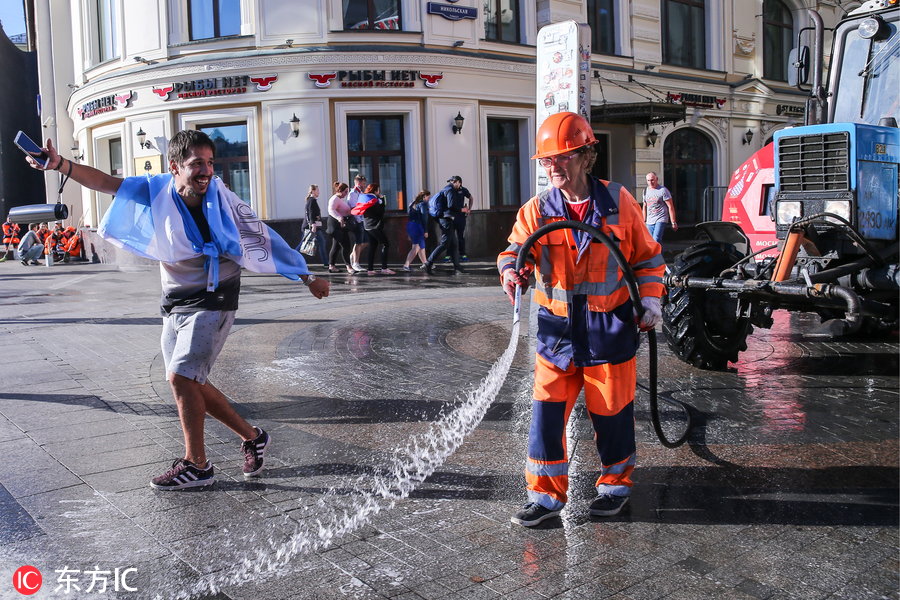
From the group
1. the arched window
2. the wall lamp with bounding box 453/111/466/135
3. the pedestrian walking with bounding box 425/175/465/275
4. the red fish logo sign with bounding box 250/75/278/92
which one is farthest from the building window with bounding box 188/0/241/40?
the arched window

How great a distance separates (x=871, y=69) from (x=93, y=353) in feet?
24.4

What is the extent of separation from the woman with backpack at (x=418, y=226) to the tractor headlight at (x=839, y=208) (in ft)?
40.1

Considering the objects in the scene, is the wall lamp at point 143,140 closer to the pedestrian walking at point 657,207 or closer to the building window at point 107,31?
the building window at point 107,31

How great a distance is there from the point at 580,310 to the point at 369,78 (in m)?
16.5

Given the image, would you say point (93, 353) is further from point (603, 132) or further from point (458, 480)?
point (603, 132)

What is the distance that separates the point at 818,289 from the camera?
17.2 ft

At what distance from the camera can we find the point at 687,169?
82.6 ft

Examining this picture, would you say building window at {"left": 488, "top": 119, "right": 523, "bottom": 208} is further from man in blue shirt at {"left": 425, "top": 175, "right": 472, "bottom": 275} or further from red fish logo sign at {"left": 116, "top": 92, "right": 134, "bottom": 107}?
red fish logo sign at {"left": 116, "top": 92, "right": 134, "bottom": 107}

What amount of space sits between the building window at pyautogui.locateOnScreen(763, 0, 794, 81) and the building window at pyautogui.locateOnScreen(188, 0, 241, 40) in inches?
640

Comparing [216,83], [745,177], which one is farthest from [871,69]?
[216,83]

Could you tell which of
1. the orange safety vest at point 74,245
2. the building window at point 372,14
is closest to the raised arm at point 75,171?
the building window at point 372,14

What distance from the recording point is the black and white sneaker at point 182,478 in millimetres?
4293

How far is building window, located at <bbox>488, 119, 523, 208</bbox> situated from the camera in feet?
70.0

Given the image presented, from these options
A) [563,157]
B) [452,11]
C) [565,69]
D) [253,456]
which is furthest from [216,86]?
[563,157]
